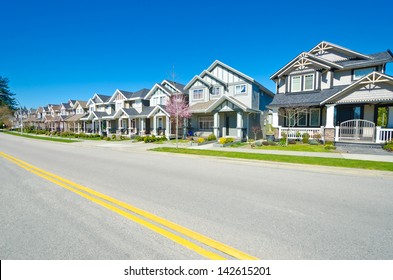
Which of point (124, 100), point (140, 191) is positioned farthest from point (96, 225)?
point (124, 100)

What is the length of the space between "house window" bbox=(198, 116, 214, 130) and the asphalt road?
19.2 metres

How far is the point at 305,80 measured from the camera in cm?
2005

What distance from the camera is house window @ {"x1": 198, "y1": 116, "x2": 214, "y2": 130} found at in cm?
2620

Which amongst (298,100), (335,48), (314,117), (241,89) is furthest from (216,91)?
(335,48)

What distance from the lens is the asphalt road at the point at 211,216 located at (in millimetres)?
2943

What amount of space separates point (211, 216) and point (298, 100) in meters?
18.5

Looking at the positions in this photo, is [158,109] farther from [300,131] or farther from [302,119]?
[300,131]

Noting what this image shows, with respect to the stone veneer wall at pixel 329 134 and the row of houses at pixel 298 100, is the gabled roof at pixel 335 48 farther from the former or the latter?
the stone veneer wall at pixel 329 134

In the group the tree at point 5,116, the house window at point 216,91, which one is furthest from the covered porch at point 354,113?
the tree at point 5,116

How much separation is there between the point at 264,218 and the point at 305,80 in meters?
20.2

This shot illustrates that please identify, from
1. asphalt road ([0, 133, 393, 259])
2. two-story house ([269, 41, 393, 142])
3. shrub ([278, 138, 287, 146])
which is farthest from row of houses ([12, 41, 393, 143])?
asphalt road ([0, 133, 393, 259])

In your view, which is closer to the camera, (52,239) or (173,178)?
(52,239)
